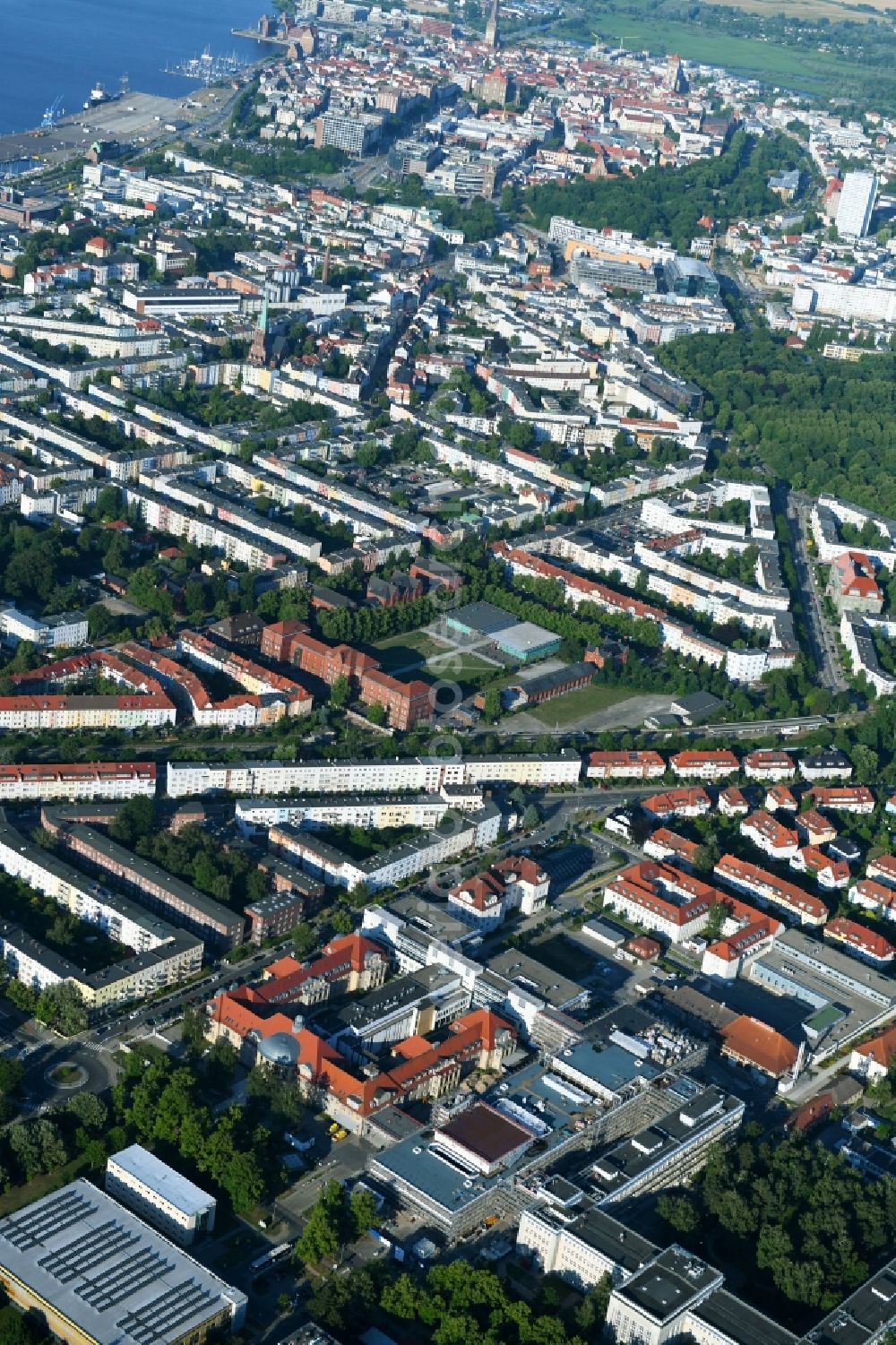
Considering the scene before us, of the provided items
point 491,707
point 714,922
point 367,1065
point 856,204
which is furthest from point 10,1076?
point 856,204

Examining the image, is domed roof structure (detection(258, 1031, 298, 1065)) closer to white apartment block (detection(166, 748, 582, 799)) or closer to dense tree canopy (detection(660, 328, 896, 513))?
white apartment block (detection(166, 748, 582, 799))

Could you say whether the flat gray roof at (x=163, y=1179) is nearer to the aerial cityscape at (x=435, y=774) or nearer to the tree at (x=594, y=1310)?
the aerial cityscape at (x=435, y=774)

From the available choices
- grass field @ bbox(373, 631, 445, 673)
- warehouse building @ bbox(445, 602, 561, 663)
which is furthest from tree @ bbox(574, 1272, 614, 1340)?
warehouse building @ bbox(445, 602, 561, 663)

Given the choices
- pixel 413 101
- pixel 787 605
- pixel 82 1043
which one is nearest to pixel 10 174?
pixel 413 101

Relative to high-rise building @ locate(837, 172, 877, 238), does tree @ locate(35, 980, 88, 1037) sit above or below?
below

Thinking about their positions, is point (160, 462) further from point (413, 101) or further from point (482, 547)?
point (413, 101)

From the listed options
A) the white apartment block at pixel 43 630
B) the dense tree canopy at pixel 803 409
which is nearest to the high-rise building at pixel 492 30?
the dense tree canopy at pixel 803 409
